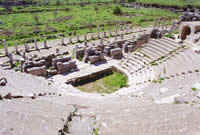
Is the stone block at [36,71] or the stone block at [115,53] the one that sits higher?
the stone block at [115,53]

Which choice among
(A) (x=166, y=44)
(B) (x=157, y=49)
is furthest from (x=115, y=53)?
(A) (x=166, y=44)

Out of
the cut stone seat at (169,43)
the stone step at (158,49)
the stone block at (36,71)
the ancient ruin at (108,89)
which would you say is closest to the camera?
the ancient ruin at (108,89)

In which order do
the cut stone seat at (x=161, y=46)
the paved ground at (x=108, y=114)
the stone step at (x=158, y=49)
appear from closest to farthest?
the paved ground at (x=108, y=114) → the stone step at (x=158, y=49) → the cut stone seat at (x=161, y=46)

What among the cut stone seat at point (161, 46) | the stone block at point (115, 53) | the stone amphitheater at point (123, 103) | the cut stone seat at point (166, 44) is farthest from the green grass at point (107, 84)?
the cut stone seat at point (166, 44)

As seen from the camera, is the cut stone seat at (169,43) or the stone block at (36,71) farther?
the cut stone seat at (169,43)

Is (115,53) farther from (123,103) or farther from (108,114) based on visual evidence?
(108,114)

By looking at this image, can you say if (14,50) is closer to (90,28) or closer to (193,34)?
(90,28)

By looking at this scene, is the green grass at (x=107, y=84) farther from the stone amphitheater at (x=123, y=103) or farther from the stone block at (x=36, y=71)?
the stone block at (x=36, y=71)
